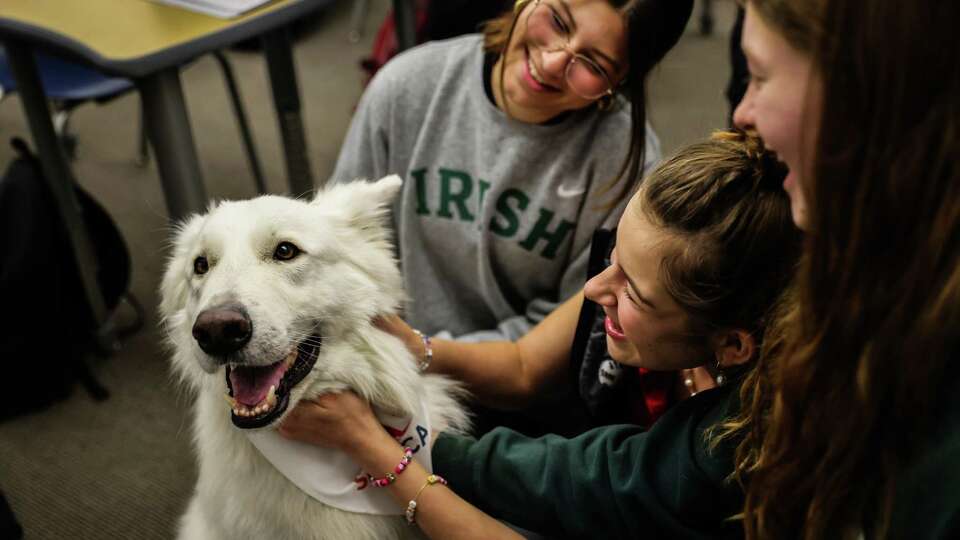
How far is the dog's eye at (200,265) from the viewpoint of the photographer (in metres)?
1.23

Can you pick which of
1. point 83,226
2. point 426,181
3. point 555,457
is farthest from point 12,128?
point 555,457

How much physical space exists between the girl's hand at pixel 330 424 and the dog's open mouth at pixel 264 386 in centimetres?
5

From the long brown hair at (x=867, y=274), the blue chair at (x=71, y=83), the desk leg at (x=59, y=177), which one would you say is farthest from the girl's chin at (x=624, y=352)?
the blue chair at (x=71, y=83)

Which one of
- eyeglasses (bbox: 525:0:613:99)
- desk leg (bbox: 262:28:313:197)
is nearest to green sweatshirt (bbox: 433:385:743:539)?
eyeglasses (bbox: 525:0:613:99)

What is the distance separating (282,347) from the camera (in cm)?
113

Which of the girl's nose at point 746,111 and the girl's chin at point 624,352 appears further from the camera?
the girl's chin at point 624,352

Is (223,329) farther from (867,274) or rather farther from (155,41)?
(155,41)

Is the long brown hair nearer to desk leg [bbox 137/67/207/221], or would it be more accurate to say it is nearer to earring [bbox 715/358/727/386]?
earring [bbox 715/358/727/386]

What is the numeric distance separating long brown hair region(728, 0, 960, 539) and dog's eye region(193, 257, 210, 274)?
871 mm

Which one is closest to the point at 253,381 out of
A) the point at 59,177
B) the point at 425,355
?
the point at 425,355

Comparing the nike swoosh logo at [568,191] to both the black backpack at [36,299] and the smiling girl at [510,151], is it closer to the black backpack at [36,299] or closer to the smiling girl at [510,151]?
the smiling girl at [510,151]

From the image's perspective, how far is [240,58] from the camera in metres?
4.69

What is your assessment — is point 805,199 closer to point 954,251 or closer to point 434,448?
point 954,251

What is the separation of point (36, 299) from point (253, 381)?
159 centimetres
